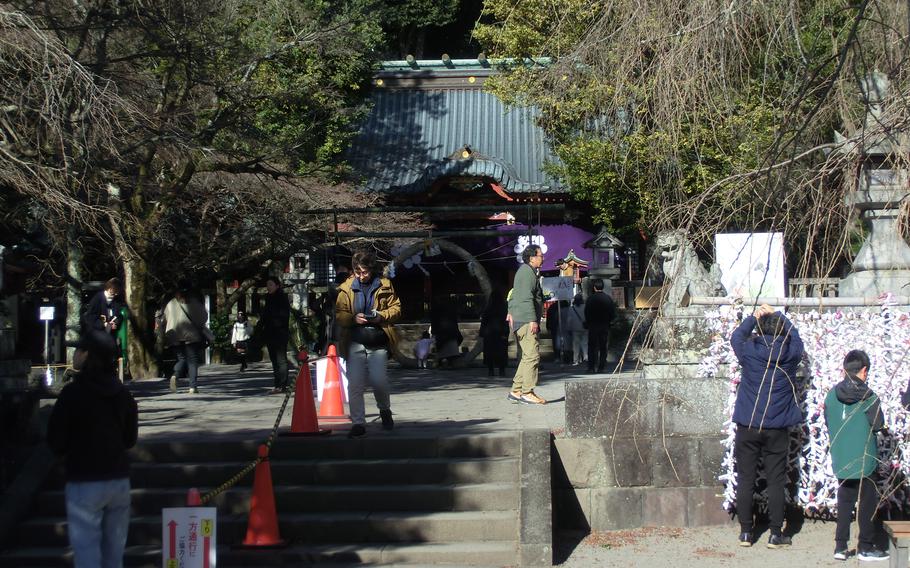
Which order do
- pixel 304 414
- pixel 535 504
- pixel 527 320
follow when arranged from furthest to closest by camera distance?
pixel 527 320 → pixel 304 414 → pixel 535 504

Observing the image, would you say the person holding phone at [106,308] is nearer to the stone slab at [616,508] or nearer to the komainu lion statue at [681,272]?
the stone slab at [616,508]

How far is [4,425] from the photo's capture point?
28.0 ft

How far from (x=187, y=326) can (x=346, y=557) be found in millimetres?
6550

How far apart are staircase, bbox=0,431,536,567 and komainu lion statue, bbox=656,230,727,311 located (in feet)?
6.89

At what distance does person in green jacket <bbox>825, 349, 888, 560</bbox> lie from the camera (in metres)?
6.88

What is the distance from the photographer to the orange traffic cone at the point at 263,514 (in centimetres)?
719

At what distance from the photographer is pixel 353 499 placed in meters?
8.02

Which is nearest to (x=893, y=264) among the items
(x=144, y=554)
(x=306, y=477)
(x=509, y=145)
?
(x=306, y=477)

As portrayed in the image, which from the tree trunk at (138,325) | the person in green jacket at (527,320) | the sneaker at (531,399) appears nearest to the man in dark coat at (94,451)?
the person in green jacket at (527,320)

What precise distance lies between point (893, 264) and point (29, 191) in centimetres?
741

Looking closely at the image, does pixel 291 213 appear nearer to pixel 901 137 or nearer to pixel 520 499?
pixel 520 499

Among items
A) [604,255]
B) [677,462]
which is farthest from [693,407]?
[604,255]

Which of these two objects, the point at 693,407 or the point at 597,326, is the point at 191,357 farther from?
the point at 693,407

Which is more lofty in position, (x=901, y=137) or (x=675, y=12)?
(x=675, y=12)
